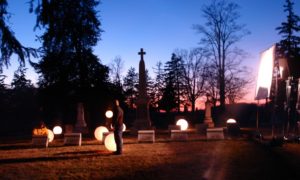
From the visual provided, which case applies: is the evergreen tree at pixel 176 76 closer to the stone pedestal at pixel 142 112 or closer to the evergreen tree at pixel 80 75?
the evergreen tree at pixel 80 75

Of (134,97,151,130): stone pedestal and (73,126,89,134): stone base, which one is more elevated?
(134,97,151,130): stone pedestal

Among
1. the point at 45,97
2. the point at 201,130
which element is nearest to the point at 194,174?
the point at 201,130

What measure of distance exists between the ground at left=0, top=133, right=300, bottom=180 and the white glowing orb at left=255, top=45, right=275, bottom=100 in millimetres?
3446

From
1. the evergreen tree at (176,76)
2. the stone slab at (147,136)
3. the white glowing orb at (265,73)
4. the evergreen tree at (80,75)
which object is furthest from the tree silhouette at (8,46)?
the evergreen tree at (176,76)

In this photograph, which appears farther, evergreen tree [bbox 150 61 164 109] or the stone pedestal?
evergreen tree [bbox 150 61 164 109]

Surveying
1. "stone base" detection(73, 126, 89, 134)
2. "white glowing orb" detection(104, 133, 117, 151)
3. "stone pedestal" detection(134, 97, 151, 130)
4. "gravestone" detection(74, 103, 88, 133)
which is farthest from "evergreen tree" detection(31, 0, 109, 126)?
"white glowing orb" detection(104, 133, 117, 151)

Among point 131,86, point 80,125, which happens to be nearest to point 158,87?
point 131,86

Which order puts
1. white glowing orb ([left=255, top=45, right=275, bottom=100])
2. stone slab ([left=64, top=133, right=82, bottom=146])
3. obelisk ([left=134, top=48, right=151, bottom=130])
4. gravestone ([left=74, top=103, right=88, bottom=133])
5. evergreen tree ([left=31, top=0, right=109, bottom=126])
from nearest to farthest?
white glowing orb ([left=255, top=45, right=275, bottom=100]), stone slab ([left=64, top=133, right=82, bottom=146]), obelisk ([left=134, top=48, right=151, bottom=130]), gravestone ([left=74, top=103, right=88, bottom=133]), evergreen tree ([left=31, top=0, right=109, bottom=126])

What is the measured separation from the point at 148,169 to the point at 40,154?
617 centimetres

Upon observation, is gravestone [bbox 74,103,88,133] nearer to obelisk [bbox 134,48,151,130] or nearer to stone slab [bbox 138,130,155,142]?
obelisk [bbox 134,48,151,130]

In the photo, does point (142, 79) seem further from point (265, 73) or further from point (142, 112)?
point (265, 73)

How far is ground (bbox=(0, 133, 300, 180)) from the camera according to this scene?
9.91m

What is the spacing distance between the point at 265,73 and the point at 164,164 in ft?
30.2

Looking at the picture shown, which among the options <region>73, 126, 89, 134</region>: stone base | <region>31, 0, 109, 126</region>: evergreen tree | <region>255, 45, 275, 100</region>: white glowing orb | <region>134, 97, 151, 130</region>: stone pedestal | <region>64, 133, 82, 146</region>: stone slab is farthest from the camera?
<region>31, 0, 109, 126</region>: evergreen tree
